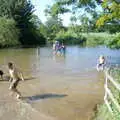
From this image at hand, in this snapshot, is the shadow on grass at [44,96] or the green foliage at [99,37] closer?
the shadow on grass at [44,96]

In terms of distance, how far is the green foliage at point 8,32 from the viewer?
64375 millimetres

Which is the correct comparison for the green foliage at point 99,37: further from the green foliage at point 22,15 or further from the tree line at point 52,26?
the green foliage at point 22,15

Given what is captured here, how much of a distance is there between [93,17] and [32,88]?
1401 cm

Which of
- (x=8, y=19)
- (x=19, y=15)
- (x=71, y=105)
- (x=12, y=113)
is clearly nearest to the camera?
(x=12, y=113)

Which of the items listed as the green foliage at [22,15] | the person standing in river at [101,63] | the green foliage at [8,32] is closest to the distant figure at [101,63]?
the person standing in river at [101,63]

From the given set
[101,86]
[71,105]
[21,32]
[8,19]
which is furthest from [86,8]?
[21,32]

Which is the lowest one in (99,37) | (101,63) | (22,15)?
(99,37)

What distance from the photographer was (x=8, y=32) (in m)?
65.6

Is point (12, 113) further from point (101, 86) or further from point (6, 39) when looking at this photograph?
point (6, 39)

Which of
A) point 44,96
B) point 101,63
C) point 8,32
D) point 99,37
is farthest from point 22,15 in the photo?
point 44,96

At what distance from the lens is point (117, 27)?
3006 centimetres

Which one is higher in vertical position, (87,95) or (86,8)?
(86,8)

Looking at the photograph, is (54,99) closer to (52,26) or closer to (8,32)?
(52,26)

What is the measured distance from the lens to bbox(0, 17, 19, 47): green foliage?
6438 centimetres
